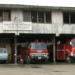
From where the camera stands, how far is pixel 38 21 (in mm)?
26391

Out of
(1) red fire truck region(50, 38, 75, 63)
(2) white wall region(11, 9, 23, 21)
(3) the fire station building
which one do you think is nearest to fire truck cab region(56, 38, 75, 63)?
(1) red fire truck region(50, 38, 75, 63)

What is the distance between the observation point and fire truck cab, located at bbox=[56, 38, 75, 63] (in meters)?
25.4

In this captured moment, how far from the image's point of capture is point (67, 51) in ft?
86.6

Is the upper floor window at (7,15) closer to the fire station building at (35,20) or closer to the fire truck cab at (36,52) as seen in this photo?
the fire station building at (35,20)

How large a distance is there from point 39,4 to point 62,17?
9.96 ft

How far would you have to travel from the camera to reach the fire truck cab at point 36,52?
24.1 meters

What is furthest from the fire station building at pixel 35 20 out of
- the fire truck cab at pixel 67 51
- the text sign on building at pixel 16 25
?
the fire truck cab at pixel 67 51

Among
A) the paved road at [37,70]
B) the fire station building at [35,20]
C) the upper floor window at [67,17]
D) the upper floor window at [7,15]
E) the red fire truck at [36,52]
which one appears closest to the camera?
the paved road at [37,70]

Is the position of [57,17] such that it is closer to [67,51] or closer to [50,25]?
[50,25]

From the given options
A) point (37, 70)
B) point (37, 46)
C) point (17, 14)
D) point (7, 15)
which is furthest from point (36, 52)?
point (37, 70)

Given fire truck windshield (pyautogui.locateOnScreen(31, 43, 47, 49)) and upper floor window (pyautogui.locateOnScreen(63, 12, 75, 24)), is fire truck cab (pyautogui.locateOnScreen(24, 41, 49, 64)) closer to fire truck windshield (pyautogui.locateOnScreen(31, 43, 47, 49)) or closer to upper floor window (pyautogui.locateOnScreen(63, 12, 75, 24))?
fire truck windshield (pyautogui.locateOnScreen(31, 43, 47, 49))

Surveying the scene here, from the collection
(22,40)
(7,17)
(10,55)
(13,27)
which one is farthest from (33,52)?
(22,40)

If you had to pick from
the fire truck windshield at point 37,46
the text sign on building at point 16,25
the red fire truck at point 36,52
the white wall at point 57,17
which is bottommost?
the red fire truck at point 36,52

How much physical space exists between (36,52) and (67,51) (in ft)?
13.5
